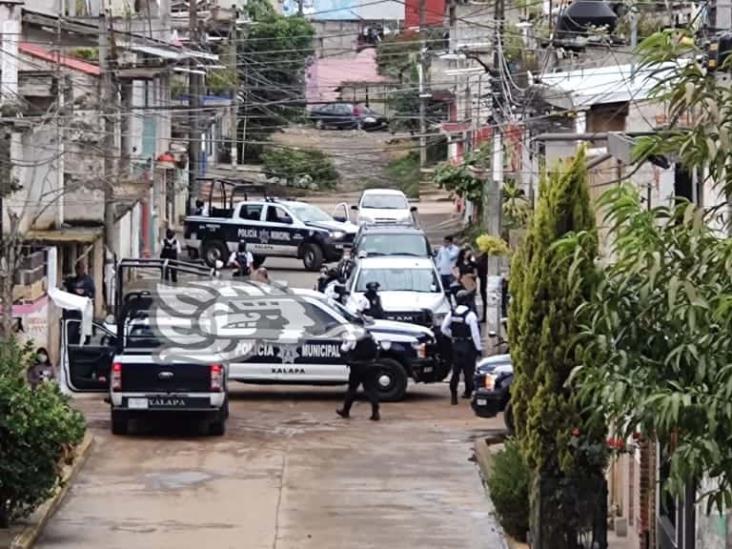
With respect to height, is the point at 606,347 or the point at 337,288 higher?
the point at 606,347

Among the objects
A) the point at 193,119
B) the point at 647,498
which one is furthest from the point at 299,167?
the point at 647,498

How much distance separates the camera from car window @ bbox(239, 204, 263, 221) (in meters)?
46.3

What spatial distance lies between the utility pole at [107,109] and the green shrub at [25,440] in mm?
17340

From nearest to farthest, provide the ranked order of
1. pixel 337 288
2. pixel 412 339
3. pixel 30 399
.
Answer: pixel 30 399, pixel 412 339, pixel 337 288

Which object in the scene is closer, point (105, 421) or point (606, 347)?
point (606, 347)

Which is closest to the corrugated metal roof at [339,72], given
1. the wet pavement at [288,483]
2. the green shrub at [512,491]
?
the wet pavement at [288,483]

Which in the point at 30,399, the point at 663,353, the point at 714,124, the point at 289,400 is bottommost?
the point at 289,400

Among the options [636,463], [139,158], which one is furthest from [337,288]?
[636,463]

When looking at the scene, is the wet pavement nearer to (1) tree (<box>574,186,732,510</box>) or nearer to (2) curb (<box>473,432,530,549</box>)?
(2) curb (<box>473,432,530,549</box>)

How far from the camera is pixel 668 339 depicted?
7750 mm

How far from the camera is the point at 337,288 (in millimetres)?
32875

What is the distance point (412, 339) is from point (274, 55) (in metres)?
49.3

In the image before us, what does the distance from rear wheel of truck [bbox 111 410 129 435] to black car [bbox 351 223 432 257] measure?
49.7 feet

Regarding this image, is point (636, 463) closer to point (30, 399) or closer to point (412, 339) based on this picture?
point (30, 399)
